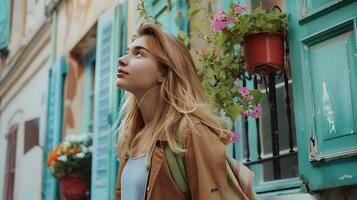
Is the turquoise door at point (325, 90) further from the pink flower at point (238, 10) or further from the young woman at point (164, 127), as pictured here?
the young woman at point (164, 127)

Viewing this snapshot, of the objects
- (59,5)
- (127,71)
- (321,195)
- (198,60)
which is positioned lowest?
(321,195)

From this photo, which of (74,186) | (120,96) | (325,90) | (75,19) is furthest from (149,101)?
(75,19)

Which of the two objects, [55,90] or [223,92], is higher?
[55,90]

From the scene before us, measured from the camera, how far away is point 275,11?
2838mm

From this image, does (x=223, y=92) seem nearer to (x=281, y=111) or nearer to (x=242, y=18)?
(x=242, y=18)

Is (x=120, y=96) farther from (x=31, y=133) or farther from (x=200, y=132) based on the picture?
(x=31, y=133)

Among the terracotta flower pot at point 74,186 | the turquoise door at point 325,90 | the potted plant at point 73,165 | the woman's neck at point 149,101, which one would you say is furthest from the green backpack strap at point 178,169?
the terracotta flower pot at point 74,186

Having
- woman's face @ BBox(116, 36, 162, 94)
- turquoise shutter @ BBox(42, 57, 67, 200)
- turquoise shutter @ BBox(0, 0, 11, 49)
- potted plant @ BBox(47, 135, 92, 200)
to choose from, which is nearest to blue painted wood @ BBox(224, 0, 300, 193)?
woman's face @ BBox(116, 36, 162, 94)

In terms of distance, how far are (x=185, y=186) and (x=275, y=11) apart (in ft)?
4.43

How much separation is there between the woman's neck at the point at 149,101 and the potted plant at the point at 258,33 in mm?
927

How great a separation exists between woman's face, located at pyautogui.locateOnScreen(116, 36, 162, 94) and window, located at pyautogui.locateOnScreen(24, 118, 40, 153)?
5.72 meters

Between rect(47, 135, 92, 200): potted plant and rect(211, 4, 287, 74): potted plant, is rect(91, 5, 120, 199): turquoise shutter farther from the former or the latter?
rect(211, 4, 287, 74): potted plant

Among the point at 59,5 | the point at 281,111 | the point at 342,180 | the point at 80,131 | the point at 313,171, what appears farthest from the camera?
the point at 59,5

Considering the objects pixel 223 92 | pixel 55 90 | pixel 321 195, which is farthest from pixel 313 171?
pixel 55 90
